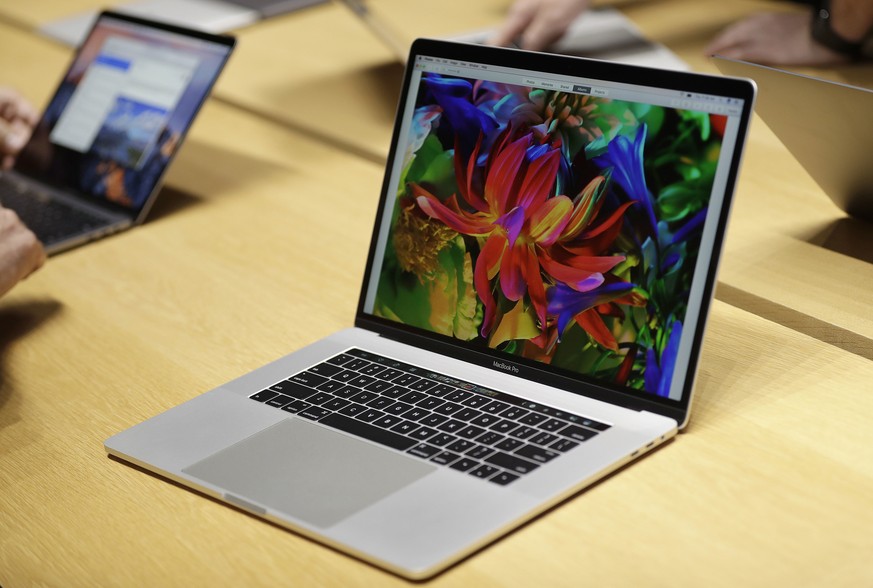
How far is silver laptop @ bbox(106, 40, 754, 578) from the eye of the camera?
73cm

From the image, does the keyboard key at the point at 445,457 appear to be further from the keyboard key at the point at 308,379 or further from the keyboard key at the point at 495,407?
the keyboard key at the point at 308,379

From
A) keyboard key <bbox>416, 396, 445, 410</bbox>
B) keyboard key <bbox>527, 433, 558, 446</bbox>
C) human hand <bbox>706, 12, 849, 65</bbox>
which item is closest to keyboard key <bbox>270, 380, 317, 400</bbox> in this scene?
keyboard key <bbox>416, 396, 445, 410</bbox>

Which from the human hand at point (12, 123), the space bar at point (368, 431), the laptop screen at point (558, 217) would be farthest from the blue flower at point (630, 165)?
the human hand at point (12, 123)

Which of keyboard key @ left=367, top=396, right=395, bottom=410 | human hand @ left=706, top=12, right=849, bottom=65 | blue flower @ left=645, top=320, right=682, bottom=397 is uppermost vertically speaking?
human hand @ left=706, top=12, right=849, bottom=65

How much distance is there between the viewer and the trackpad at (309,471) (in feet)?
2.38

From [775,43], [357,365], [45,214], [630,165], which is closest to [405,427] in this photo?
[357,365]

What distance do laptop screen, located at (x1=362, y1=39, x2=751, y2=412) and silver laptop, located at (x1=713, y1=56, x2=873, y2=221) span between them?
0.57 ft

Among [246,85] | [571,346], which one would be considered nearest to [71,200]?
[246,85]

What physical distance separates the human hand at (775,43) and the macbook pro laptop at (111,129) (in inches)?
31.8

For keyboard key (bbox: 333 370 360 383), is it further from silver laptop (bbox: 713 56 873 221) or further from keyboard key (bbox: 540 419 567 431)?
silver laptop (bbox: 713 56 873 221)

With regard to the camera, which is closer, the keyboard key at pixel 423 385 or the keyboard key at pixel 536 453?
the keyboard key at pixel 536 453

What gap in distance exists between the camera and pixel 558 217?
0.86 m

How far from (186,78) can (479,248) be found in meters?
0.59

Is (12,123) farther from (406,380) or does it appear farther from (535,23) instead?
(406,380)
